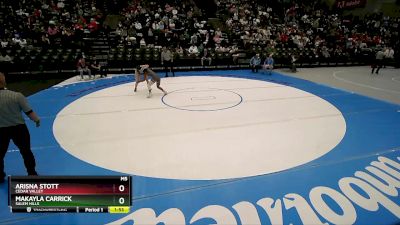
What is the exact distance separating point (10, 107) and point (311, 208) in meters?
4.29

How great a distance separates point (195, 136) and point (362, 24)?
23.7 meters

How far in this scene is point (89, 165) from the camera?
4656 mm

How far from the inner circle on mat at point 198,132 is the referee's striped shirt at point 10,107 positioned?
4.75 feet

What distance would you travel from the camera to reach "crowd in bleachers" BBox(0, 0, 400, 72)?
14328mm

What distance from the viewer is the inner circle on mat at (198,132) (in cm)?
479

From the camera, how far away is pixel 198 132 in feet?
20.3

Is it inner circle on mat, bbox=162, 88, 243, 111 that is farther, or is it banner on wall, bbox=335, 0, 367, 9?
banner on wall, bbox=335, 0, 367, 9

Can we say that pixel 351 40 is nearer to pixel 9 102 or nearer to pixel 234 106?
pixel 234 106

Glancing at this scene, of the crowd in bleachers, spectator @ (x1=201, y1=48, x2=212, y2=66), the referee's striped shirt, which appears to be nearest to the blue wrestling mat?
the referee's striped shirt

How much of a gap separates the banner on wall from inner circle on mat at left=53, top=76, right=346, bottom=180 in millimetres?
16461

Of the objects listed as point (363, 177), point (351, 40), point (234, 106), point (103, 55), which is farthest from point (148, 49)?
point (351, 40)

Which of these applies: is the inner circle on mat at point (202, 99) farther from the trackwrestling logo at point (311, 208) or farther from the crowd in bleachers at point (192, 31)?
the crowd in bleachers at point (192, 31)
